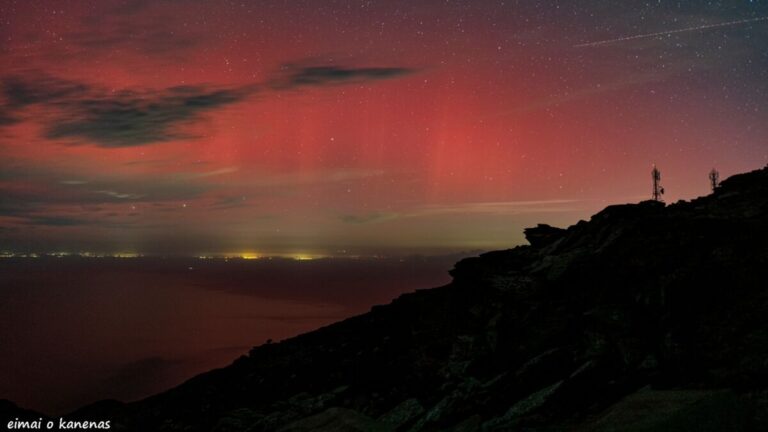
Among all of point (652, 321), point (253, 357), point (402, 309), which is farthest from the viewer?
point (253, 357)

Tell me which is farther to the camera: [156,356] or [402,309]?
[156,356]

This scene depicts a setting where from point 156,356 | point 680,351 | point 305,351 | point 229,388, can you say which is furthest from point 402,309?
point 156,356

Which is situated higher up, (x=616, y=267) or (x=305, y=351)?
(x=616, y=267)

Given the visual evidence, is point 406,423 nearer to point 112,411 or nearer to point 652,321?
point 652,321

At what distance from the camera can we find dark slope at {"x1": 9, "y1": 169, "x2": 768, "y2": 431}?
46.4 feet

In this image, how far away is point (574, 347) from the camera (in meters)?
17.6

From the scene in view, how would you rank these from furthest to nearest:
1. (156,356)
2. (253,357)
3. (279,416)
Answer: (156,356)
(253,357)
(279,416)

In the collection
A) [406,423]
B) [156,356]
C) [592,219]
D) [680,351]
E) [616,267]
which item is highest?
[592,219]

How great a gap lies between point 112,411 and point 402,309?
1749cm

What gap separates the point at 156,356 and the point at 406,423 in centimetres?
17241

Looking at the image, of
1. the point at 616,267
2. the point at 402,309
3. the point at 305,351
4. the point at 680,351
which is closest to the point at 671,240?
the point at 616,267

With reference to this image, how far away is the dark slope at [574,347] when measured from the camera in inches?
556

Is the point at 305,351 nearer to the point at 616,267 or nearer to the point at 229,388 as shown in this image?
the point at 229,388

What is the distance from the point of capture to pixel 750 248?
58.7 feet
